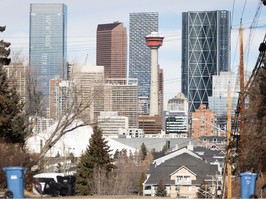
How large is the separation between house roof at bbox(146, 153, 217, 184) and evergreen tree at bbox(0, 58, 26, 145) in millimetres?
35382

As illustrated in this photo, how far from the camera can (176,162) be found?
104625mm

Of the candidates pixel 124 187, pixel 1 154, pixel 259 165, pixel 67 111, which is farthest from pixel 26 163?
pixel 124 187

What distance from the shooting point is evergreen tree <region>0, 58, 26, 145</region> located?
192ft

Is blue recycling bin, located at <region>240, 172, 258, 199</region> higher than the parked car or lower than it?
higher

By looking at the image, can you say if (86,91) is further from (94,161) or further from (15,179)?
(15,179)

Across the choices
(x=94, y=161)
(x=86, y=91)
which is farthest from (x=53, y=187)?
(x=94, y=161)

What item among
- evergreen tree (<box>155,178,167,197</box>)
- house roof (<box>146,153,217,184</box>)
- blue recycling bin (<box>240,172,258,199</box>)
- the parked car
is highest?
blue recycling bin (<box>240,172,258,199</box>)

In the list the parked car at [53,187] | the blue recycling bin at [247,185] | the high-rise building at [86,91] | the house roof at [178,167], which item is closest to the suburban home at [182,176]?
the house roof at [178,167]

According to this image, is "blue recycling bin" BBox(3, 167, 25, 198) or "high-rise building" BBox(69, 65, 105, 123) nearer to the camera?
"blue recycling bin" BBox(3, 167, 25, 198)

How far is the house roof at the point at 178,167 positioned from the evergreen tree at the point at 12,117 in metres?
35.4

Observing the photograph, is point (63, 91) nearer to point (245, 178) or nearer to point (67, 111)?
point (67, 111)

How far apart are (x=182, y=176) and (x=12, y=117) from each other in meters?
40.2

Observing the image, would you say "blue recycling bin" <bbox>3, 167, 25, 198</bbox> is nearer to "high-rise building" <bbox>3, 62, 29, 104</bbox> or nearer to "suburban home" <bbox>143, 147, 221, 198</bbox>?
"high-rise building" <bbox>3, 62, 29, 104</bbox>

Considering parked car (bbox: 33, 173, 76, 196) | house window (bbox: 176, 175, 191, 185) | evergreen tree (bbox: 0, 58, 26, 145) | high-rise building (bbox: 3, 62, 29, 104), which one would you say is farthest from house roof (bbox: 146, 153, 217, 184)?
parked car (bbox: 33, 173, 76, 196)
